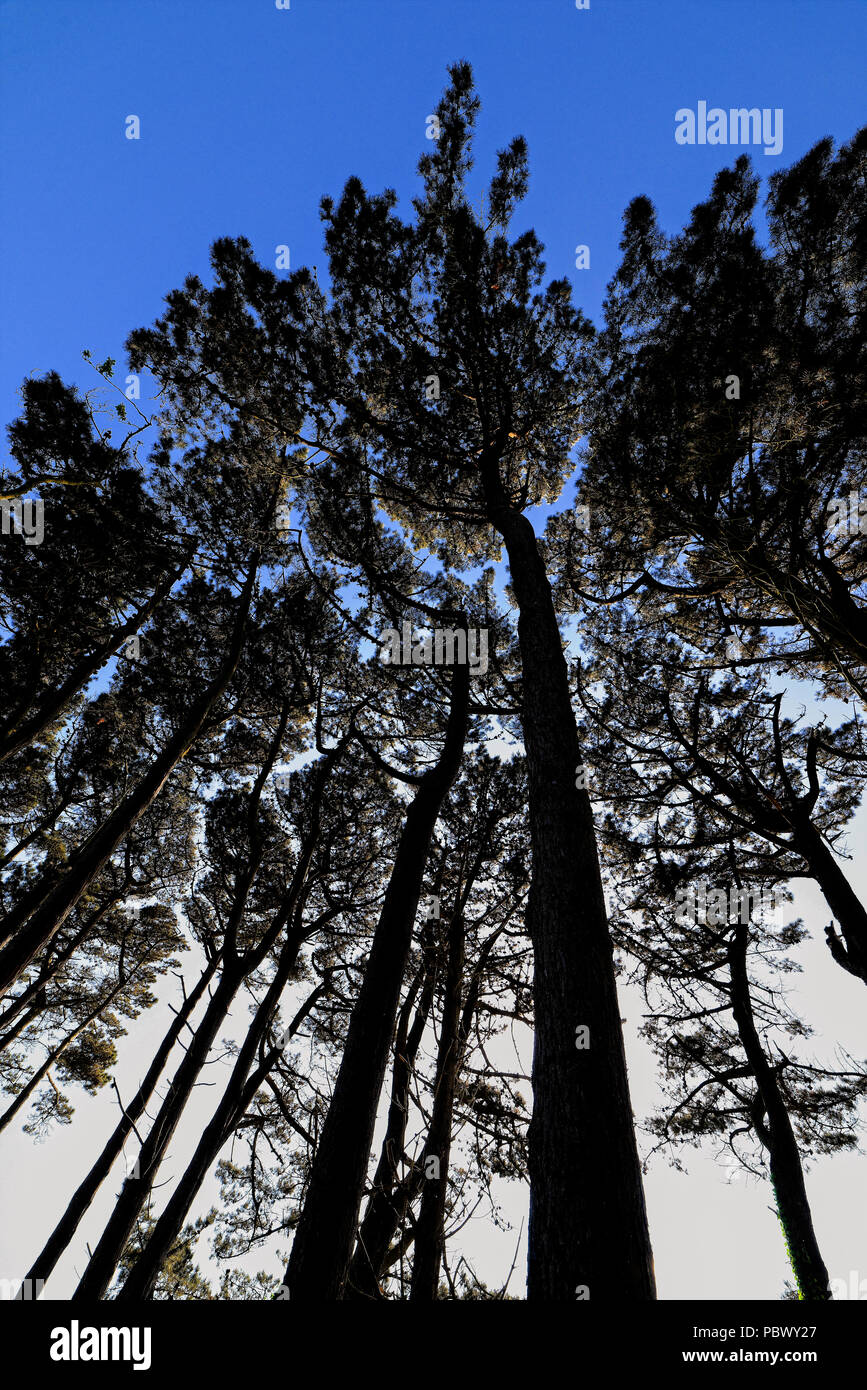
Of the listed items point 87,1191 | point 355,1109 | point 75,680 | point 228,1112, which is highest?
point 75,680

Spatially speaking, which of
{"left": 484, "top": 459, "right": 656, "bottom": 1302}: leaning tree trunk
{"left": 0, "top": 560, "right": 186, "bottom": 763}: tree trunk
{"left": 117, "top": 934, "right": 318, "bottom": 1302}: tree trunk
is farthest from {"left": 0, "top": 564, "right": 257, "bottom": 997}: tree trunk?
{"left": 484, "top": 459, "right": 656, "bottom": 1302}: leaning tree trunk

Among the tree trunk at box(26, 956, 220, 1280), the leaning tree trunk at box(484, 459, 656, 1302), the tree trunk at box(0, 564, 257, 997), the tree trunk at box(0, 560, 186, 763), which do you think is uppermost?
the tree trunk at box(0, 560, 186, 763)

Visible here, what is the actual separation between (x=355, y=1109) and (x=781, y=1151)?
6.87 m

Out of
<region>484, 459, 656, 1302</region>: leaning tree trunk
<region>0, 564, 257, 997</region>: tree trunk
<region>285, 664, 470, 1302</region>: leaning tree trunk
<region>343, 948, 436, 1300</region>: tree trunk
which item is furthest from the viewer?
<region>0, 564, 257, 997</region>: tree trunk

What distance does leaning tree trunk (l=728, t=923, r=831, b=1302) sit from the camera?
6.02 m

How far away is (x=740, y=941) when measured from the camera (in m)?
7.81

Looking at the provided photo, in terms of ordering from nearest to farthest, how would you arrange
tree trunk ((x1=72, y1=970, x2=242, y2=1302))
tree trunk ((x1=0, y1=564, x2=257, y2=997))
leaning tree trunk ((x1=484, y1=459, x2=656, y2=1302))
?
leaning tree trunk ((x1=484, y1=459, x2=656, y2=1302)) → tree trunk ((x1=0, y1=564, x2=257, y2=997)) → tree trunk ((x1=72, y1=970, x2=242, y2=1302))

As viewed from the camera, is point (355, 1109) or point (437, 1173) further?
Answer: point (437, 1173)

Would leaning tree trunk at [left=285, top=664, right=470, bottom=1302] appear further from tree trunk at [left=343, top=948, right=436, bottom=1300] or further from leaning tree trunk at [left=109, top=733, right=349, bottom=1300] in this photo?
leaning tree trunk at [left=109, top=733, right=349, bottom=1300]

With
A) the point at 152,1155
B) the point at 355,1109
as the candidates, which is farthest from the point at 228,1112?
the point at 355,1109

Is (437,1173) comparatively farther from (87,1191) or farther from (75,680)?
(75,680)

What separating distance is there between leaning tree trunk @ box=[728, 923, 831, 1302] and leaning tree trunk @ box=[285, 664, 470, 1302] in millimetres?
5496

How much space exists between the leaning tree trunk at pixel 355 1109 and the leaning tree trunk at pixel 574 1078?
157cm

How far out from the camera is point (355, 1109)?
3.25 m
